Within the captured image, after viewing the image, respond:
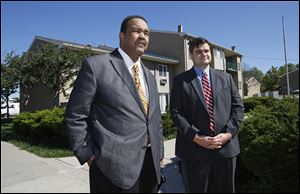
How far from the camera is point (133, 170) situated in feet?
8.20

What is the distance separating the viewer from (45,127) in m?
11.3

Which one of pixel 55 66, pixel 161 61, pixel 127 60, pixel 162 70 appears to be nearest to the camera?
pixel 127 60

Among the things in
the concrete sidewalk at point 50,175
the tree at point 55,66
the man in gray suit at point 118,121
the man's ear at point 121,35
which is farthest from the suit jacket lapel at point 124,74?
the tree at point 55,66

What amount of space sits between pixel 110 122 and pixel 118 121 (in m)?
0.06

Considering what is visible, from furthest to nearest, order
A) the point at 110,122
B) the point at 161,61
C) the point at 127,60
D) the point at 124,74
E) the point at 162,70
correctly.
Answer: the point at 162,70
the point at 161,61
the point at 127,60
the point at 124,74
the point at 110,122

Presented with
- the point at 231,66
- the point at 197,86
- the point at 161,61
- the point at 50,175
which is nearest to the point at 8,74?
the point at 161,61

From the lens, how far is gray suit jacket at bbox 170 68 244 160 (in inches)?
121

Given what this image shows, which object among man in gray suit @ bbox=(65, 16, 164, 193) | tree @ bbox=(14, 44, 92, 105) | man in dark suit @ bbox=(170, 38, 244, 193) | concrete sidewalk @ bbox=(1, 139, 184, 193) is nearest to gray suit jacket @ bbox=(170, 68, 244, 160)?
man in dark suit @ bbox=(170, 38, 244, 193)

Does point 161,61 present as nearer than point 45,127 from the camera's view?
No

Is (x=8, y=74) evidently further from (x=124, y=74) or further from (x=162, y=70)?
(x=124, y=74)

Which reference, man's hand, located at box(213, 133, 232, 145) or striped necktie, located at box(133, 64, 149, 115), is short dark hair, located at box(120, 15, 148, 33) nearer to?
striped necktie, located at box(133, 64, 149, 115)

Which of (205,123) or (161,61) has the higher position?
(161,61)

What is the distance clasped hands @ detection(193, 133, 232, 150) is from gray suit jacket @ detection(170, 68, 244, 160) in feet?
0.20

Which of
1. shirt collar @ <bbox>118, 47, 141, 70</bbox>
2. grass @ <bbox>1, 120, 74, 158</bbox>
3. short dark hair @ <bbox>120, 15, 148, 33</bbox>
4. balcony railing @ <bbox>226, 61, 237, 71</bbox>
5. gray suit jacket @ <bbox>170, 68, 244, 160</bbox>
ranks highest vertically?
balcony railing @ <bbox>226, 61, 237, 71</bbox>
